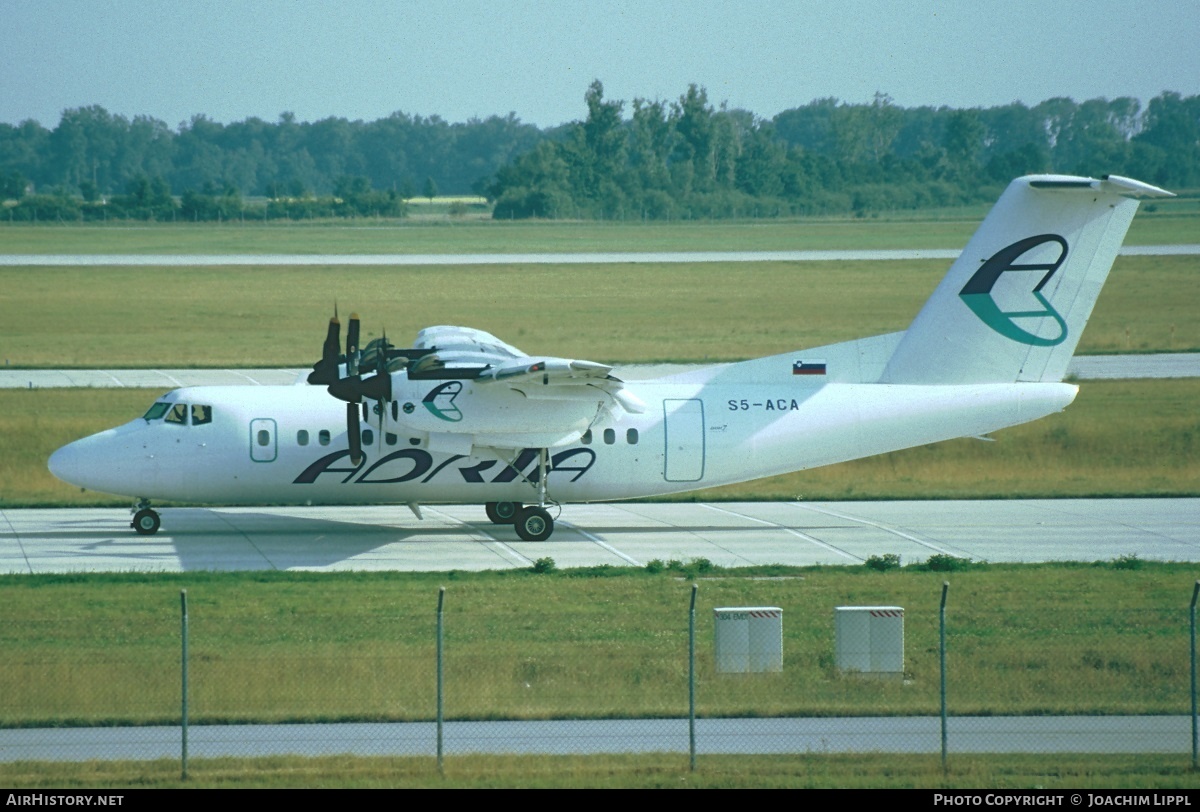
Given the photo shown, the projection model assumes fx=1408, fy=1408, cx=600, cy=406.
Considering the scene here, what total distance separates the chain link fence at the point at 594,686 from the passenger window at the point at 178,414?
27.0 feet

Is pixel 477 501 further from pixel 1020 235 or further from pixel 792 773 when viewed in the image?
pixel 792 773

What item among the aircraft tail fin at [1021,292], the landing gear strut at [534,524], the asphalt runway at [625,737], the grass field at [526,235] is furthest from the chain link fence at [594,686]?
the grass field at [526,235]

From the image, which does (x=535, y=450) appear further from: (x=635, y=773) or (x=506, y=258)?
(x=506, y=258)

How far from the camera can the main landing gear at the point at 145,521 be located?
28281 millimetres

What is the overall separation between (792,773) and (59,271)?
270ft

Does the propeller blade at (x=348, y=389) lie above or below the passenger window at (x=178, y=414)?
above

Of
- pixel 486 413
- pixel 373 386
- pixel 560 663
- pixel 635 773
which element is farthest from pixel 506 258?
pixel 635 773

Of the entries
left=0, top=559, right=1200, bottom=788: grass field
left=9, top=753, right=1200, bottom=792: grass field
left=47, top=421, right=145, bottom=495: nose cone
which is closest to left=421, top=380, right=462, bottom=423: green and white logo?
left=0, top=559, right=1200, bottom=788: grass field

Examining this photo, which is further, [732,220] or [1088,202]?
[732,220]

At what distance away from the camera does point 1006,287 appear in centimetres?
2845

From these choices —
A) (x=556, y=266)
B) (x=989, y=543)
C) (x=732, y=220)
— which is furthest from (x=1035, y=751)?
(x=732, y=220)

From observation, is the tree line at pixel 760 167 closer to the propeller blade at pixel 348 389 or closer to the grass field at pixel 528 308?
the grass field at pixel 528 308

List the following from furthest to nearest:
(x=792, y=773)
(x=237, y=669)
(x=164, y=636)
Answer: (x=164, y=636), (x=237, y=669), (x=792, y=773)
